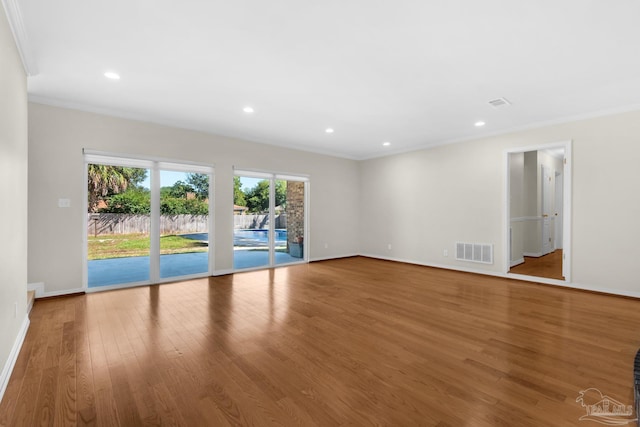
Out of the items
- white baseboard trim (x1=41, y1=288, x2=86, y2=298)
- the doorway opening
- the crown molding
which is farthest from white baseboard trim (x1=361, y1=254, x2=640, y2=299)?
the crown molding

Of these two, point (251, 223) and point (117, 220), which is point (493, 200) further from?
point (117, 220)

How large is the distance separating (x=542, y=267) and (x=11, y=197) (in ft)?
26.5

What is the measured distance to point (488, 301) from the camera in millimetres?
3906

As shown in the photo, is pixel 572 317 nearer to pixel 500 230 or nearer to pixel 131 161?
pixel 500 230

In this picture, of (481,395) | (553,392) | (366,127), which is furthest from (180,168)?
(553,392)

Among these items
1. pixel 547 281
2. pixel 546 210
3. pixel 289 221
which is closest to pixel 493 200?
pixel 547 281

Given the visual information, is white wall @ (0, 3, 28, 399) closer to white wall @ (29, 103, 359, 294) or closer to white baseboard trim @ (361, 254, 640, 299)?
white wall @ (29, 103, 359, 294)

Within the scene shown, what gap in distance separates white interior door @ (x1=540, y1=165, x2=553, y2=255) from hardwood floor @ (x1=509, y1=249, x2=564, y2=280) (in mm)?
393

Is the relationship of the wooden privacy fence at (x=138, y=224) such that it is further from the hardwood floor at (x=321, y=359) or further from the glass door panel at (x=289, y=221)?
the glass door panel at (x=289, y=221)

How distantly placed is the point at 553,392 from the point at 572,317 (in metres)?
1.89

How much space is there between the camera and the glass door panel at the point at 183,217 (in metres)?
4.98

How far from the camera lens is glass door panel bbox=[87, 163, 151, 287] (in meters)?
4.44

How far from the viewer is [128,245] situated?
15.5ft

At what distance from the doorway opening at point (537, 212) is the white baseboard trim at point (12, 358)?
6.48 meters
